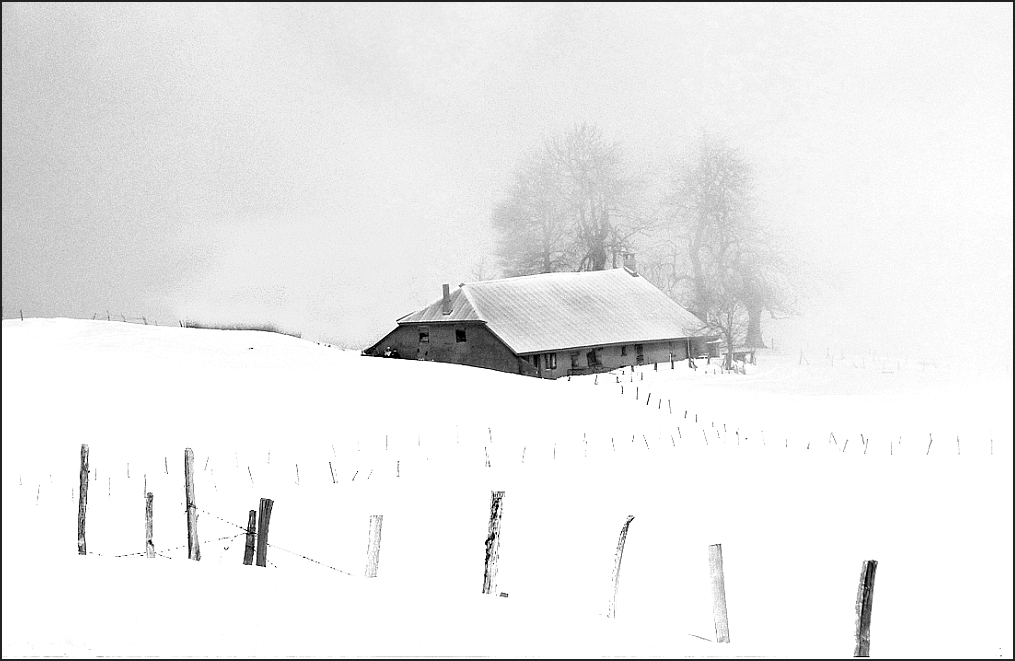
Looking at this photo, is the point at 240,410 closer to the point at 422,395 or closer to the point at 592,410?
the point at 422,395

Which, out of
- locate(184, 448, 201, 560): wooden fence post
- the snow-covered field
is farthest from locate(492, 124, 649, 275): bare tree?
locate(184, 448, 201, 560): wooden fence post

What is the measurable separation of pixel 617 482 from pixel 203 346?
8.05 meters

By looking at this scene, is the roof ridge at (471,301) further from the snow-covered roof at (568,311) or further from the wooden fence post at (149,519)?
the wooden fence post at (149,519)

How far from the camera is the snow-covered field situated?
5012 mm

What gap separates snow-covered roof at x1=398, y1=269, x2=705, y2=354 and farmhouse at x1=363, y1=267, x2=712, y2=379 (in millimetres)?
18

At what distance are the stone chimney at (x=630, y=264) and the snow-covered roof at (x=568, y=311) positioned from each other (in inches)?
6.8

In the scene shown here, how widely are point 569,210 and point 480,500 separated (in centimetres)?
1013

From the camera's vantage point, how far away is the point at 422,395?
14.0 metres

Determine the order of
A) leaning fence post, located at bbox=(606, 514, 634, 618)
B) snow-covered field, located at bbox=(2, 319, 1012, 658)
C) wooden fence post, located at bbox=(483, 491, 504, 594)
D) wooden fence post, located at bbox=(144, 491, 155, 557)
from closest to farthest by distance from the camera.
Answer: snow-covered field, located at bbox=(2, 319, 1012, 658)
leaning fence post, located at bbox=(606, 514, 634, 618)
wooden fence post, located at bbox=(483, 491, 504, 594)
wooden fence post, located at bbox=(144, 491, 155, 557)

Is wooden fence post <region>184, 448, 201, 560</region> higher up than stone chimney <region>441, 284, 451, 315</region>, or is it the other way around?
stone chimney <region>441, 284, 451, 315</region>

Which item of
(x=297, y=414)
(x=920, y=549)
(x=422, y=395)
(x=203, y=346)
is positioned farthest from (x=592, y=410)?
(x=203, y=346)

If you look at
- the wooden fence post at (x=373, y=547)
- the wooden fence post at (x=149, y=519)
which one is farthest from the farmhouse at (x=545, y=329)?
the wooden fence post at (x=373, y=547)

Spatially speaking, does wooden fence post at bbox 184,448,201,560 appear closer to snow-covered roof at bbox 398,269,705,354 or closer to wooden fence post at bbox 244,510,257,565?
wooden fence post at bbox 244,510,257,565

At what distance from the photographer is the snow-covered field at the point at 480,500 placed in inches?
197
